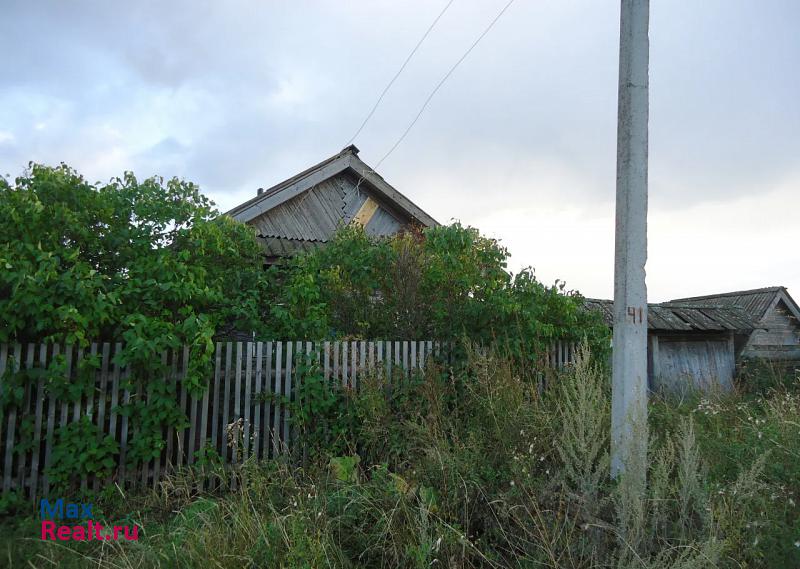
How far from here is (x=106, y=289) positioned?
4758 mm

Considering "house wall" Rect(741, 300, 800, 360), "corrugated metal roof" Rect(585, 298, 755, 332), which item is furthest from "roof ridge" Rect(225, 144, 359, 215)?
"house wall" Rect(741, 300, 800, 360)

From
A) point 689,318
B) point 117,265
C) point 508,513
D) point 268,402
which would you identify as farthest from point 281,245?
point 689,318

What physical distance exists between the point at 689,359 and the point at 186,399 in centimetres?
1299

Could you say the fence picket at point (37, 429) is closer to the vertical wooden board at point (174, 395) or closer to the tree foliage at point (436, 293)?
the vertical wooden board at point (174, 395)

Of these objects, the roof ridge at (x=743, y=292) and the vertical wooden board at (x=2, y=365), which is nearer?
the vertical wooden board at (x=2, y=365)

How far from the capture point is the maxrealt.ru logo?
3891 mm

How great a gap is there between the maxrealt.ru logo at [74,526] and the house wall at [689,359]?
11.7 meters

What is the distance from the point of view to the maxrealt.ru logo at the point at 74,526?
3891mm

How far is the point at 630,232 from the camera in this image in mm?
3811

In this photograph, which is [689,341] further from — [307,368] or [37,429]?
[37,429]

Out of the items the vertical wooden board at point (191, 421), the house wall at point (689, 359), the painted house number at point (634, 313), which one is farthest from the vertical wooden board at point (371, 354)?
the house wall at point (689, 359)

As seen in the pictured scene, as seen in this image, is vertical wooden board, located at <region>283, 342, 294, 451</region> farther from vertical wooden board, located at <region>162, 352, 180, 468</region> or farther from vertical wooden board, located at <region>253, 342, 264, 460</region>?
vertical wooden board, located at <region>162, 352, 180, 468</region>

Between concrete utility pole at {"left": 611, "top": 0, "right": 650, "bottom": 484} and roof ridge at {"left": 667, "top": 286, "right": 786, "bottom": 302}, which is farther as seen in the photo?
roof ridge at {"left": 667, "top": 286, "right": 786, "bottom": 302}

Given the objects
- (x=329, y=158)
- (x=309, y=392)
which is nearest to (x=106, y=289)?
(x=309, y=392)
